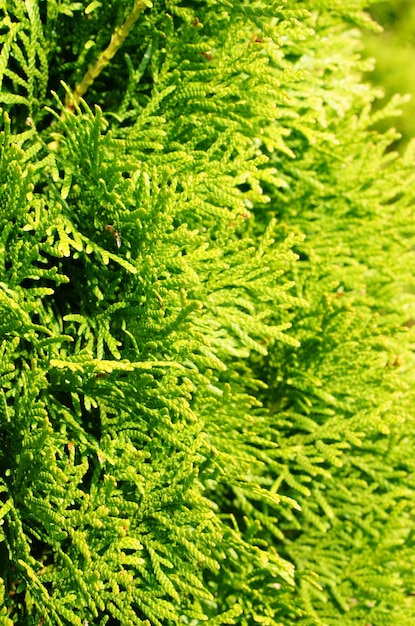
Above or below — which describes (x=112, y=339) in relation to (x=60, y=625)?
above

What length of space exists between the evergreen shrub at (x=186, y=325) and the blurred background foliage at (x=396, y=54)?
150 inches

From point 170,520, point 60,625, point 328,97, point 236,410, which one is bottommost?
point 60,625

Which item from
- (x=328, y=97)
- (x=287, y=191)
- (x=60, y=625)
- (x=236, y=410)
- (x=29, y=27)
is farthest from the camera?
(x=287, y=191)

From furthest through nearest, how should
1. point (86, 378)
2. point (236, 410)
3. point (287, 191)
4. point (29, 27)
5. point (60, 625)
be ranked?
point (287, 191) < point (236, 410) < point (29, 27) < point (86, 378) < point (60, 625)

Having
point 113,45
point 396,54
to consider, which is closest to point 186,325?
point 113,45

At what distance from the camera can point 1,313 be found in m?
2.00

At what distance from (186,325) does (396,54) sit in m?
5.80

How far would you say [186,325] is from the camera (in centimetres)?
211

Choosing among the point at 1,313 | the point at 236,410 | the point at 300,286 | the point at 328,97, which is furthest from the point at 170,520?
the point at 328,97

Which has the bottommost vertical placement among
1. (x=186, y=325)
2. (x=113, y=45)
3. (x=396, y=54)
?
(x=186, y=325)

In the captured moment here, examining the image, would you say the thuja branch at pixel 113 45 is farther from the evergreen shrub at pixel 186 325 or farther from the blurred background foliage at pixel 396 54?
the blurred background foliage at pixel 396 54

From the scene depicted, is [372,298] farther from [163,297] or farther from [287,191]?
[163,297]

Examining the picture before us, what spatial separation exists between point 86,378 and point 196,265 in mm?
563

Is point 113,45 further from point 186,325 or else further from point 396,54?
point 396,54
